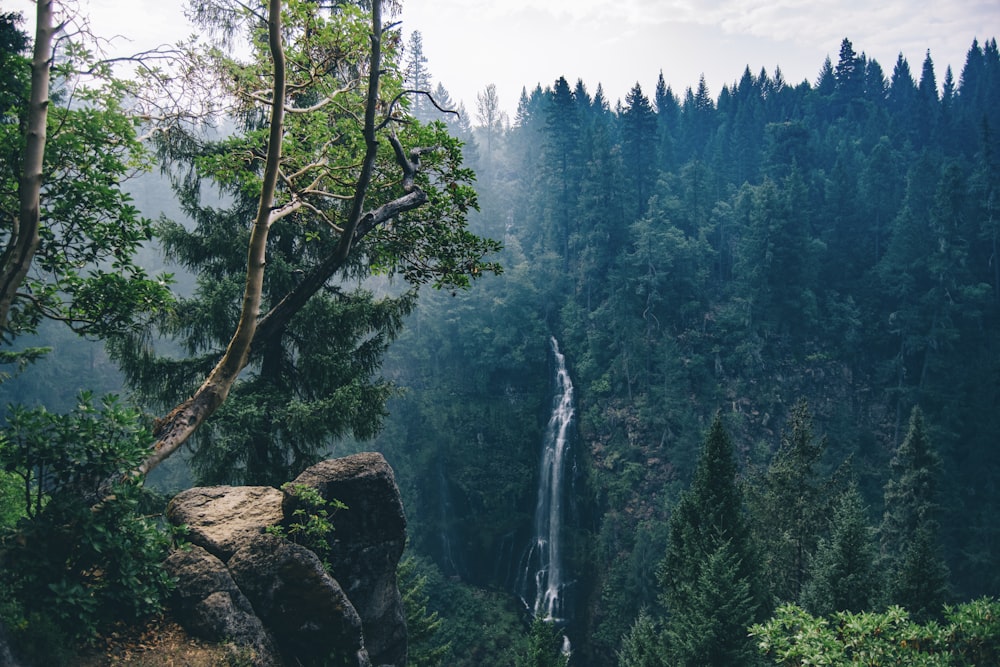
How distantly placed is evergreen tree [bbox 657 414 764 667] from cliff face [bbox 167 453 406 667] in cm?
902

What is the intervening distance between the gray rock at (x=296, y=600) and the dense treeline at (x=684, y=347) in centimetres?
2590

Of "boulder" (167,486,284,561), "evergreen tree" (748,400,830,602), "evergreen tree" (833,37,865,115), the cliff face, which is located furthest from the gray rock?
"evergreen tree" (833,37,865,115)

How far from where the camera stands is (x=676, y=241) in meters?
38.2

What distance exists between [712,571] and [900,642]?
672 cm

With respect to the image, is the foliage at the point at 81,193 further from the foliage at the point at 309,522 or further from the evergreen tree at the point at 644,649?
the evergreen tree at the point at 644,649

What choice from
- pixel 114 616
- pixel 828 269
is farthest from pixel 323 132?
pixel 828 269

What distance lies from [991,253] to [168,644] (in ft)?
182

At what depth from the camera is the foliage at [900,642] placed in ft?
25.8

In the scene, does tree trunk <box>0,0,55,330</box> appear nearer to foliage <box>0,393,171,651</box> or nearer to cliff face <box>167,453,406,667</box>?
foliage <box>0,393,171,651</box>

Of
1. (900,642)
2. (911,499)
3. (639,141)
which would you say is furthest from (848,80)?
(900,642)

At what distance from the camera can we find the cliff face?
6.34 m

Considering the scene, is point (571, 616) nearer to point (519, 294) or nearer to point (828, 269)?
point (519, 294)

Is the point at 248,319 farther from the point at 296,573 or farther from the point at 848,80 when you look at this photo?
the point at 848,80

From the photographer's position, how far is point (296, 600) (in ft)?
23.1
